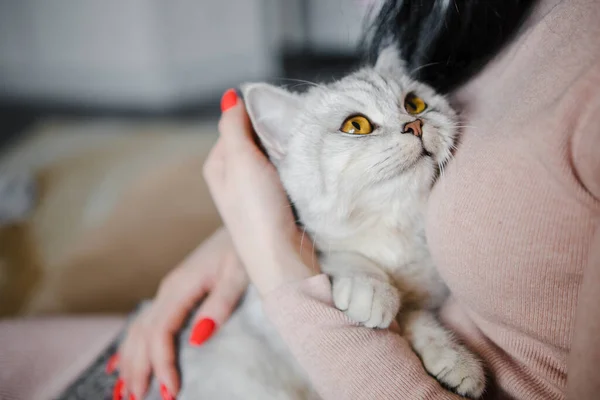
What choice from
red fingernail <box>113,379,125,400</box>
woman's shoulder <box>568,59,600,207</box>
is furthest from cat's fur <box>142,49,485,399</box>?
woman's shoulder <box>568,59,600,207</box>

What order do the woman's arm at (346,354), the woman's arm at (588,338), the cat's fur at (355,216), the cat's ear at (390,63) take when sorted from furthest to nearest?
1. the cat's ear at (390,63)
2. the cat's fur at (355,216)
3. the woman's arm at (346,354)
4. the woman's arm at (588,338)

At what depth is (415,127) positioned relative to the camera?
893 millimetres

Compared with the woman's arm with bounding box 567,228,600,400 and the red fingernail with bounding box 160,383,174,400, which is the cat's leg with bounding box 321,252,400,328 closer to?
the woman's arm with bounding box 567,228,600,400

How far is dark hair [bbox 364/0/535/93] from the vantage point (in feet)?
3.06

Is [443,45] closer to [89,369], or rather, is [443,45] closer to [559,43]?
[559,43]

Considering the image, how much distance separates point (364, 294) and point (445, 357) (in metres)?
0.18

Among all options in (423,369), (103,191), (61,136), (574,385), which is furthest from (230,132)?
(61,136)

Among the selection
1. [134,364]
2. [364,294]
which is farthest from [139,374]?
[364,294]

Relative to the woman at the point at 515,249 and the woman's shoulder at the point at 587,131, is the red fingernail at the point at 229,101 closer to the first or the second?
the woman at the point at 515,249

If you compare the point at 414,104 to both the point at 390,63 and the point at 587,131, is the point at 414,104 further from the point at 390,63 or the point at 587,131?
the point at 587,131

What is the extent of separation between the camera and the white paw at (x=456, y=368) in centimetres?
78

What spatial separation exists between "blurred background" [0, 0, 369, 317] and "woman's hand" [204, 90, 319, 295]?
0.25 metres

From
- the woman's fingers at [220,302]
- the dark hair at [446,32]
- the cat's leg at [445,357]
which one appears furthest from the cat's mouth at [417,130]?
the woman's fingers at [220,302]

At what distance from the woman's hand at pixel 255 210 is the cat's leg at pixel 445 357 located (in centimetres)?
23
